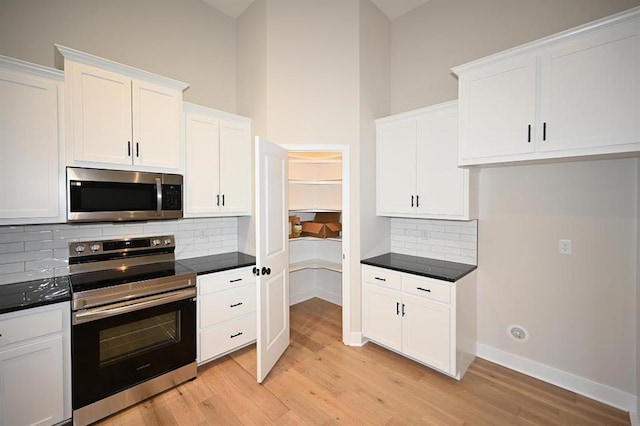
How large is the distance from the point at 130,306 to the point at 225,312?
85 cm

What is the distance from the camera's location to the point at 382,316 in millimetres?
2926

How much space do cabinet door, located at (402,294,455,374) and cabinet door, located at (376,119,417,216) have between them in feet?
3.19

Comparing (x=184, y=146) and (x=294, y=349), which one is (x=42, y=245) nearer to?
(x=184, y=146)

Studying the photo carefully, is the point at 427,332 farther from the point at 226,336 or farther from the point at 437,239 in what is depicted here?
the point at 226,336

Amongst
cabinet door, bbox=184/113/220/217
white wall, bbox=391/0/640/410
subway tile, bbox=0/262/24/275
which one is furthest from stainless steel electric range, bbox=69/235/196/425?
white wall, bbox=391/0/640/410

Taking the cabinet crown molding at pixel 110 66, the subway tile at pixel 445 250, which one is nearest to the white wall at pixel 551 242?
the subway tile at pixel 445 250

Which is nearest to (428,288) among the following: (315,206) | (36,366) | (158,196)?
(315,206)

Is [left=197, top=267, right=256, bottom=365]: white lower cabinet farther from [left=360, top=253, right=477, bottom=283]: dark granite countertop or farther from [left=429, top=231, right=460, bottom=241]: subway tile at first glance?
[left=429, top=231, right=460, bottom=241]: subway tile

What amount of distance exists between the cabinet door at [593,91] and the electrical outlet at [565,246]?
0.89 metres

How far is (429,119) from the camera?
2.80 metres

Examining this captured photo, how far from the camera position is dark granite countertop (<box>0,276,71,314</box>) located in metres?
1.76

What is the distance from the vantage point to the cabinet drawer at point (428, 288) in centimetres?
247

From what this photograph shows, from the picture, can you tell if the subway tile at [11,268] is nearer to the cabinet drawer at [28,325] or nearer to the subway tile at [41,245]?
the subway tile at [41,245]

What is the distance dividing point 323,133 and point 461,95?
135cm
